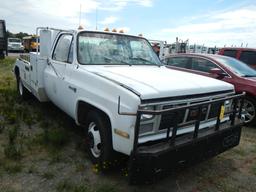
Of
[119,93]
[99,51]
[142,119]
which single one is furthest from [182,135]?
[99,51]

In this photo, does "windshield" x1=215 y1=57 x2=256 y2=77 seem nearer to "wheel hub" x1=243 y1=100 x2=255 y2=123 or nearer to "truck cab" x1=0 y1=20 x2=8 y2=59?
"wheel hub" x1=243 y1=100 x2=255 y2=123

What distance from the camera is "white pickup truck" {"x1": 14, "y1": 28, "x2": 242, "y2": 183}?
285 centimetres

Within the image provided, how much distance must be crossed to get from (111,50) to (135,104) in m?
1.89

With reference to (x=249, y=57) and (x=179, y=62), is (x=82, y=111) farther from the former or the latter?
(x=249, y=57)

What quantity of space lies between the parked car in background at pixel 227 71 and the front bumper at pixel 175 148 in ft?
9.01

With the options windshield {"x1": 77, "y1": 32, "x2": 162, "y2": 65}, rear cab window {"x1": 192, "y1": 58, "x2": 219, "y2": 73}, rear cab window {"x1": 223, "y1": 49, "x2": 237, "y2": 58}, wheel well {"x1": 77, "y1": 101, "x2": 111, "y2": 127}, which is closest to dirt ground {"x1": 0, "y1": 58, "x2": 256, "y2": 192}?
wheel well {"x1": 77, "y1": 101, "x2": 111, "y2": 127}

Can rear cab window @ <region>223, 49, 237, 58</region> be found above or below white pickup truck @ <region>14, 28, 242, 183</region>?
above

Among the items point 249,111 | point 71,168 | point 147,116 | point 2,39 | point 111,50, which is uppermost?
point 111,50

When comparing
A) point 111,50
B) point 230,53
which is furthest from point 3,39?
point 111,50

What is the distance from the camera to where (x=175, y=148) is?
2887 mm

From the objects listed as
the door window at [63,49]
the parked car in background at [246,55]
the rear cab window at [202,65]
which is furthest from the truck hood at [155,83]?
the parked car in background at [246,55]

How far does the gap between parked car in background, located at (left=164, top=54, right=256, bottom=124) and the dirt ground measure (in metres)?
1.07

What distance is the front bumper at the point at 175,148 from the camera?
2.73 m

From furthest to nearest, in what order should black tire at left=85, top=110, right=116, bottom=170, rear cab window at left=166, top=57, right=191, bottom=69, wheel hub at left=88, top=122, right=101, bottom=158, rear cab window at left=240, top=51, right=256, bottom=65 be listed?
rear cab window at left=240, top=51, right=256, bottom=65, rear cab window at left=166, top=57, right=191, bottom=69, wheel hub at left=88, top=122, right=101, bottom=158, black tire at left=85, top=110, right=116, bottom=170
